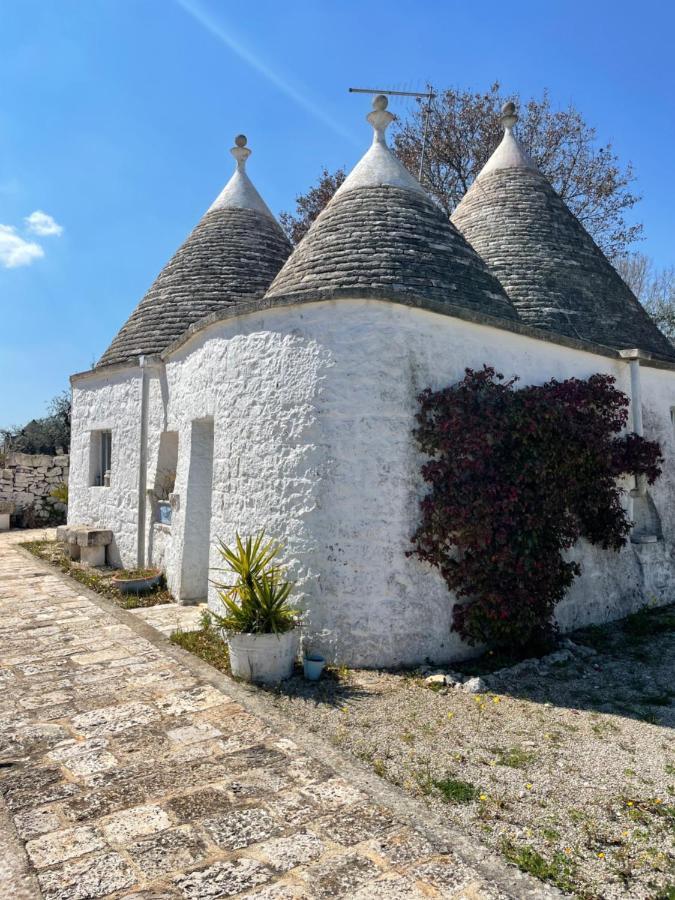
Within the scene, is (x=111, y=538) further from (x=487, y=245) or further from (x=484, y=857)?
(x=484, y=857)

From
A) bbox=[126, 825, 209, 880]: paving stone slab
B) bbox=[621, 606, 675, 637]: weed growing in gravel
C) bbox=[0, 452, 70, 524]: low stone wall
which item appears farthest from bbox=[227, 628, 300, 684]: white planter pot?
bbox=[0, 452, 70, 524]: low stone wall

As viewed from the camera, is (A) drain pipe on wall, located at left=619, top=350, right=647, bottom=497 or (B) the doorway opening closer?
(B) the doorway opening

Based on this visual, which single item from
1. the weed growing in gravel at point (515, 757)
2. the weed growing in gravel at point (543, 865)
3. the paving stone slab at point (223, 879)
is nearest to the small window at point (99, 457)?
the weed growing in gravel at point (515, 757)

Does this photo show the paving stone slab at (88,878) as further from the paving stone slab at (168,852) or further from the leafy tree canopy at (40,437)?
the leafy tree canopy at (40,437)

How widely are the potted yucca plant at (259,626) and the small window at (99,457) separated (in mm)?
6755

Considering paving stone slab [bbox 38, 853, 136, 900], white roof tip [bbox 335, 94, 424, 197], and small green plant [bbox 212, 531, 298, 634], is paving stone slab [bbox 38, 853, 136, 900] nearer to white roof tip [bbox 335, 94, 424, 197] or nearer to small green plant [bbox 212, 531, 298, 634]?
small green plant [bbox 212, 531, 298, 634]

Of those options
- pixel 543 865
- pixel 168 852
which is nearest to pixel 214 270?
pixel 168 852

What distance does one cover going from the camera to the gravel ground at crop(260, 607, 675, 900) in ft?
9.84

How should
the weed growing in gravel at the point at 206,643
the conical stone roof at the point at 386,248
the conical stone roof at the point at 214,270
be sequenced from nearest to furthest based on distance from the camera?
the weed growing in gravel at the point at 206,643
the conical stone roof at the point at 386,248
the conical stone roof at the point at 214,270

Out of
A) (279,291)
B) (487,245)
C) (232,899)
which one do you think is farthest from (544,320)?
(232,899)

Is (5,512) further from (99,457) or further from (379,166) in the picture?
(379,166)

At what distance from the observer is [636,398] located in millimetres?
8484

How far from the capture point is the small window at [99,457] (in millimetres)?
11453

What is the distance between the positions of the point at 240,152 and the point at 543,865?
41.5 ft
